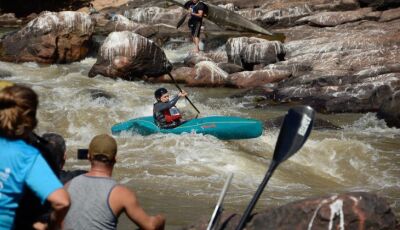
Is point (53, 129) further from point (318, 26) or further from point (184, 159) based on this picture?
point (318, 26)

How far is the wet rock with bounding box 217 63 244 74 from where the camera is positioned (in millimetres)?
14734

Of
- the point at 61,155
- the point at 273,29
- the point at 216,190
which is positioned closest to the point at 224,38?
the point at 273,29

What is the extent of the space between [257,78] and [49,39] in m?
4.62

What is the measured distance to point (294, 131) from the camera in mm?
3709

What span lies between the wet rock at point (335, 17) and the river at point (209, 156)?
5.58 metres

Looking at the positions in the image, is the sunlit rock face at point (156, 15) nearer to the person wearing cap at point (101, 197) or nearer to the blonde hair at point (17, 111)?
the person wearing cap at point (101, 197)

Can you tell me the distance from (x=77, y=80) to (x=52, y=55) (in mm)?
1735

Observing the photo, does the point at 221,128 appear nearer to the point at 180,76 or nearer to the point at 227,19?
the point at 180,76

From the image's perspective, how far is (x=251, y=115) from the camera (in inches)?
457

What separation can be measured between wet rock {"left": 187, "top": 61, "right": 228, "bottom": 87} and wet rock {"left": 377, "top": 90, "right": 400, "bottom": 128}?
12.3 ft

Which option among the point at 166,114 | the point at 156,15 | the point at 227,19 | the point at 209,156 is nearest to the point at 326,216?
the point at 209,156

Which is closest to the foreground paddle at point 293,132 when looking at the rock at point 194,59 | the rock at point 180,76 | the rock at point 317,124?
the rock at point 317,124

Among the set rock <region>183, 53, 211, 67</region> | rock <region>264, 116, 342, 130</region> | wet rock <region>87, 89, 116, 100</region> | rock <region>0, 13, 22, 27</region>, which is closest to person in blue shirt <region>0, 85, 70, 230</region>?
rock <region>264, 116, 342, 130</region>

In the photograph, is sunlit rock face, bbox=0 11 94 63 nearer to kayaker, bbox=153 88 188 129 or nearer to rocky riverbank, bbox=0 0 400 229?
rocky riverbank, bbox=0 0 400 229
